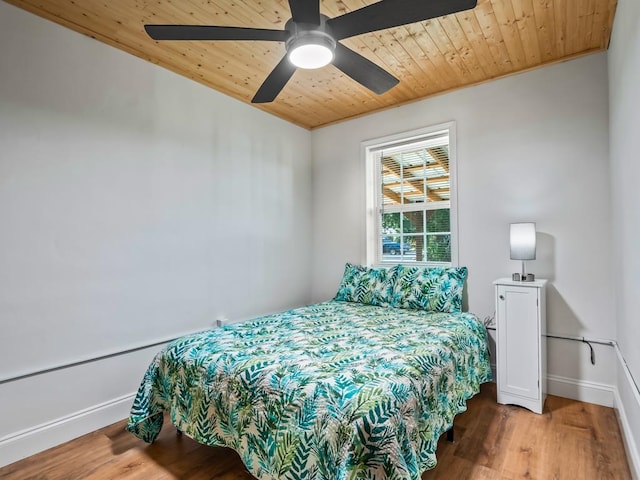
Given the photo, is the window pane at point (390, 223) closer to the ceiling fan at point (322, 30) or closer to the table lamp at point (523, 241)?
the table lamp at point (523, 241)

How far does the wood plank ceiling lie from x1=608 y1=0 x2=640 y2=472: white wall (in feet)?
1.13

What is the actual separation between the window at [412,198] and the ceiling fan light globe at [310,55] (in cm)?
181

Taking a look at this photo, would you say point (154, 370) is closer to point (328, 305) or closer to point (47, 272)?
point (47, 272)

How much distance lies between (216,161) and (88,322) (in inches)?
64.6

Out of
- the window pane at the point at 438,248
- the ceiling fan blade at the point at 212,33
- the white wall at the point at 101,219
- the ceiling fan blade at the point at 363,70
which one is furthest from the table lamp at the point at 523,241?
the white wall at the point at 101,219

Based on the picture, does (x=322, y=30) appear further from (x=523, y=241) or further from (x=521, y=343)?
(x=521, y=343)

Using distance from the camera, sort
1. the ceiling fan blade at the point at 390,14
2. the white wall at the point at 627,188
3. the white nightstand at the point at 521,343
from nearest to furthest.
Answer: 1. the ceiling fan blade at the point at 390,14
2. the white wall at the point at 627,188
3. the white nightstand at the point at 521,343

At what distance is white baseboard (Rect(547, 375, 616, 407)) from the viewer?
8.34 ft

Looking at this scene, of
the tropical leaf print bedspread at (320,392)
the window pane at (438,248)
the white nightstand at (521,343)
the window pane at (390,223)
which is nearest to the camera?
the tropical leaf print bedspread at (320,392)

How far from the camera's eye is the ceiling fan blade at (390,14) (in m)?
1.50

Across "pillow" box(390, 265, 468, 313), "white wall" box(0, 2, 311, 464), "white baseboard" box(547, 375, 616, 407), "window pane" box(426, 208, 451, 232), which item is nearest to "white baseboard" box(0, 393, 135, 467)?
"white wall" box(0, 2, 311, 464)

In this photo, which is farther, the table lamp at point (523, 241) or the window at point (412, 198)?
the window at point (412, 198)

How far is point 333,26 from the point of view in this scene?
173cm

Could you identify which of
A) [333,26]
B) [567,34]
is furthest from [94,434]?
[567,34]
